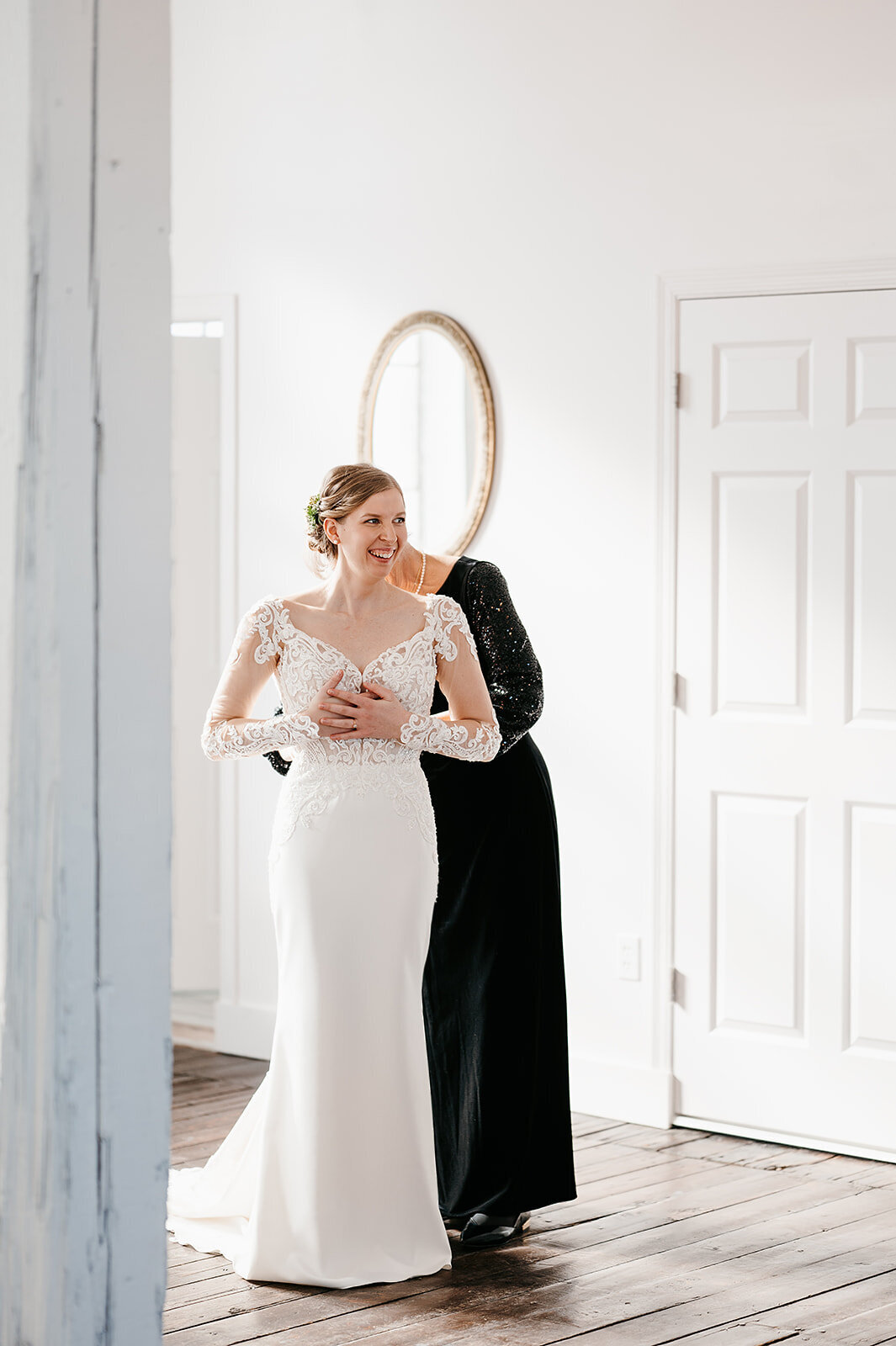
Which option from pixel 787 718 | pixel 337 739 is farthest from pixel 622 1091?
pixel 337 739

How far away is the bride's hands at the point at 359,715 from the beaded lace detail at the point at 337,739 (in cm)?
3

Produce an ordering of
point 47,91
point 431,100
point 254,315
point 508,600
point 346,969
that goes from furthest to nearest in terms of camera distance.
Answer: point 254,315, point 431,100, point 508,600, point 346,969, point 47,91

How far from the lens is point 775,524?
4.03 metres

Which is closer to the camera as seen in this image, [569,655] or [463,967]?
[463,967]

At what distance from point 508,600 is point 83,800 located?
2123mm

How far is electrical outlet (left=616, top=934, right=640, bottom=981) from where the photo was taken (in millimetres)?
4254

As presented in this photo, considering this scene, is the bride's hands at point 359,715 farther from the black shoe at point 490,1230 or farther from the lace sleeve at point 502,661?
the black shoe at point 490,1230

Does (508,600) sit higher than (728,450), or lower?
lower

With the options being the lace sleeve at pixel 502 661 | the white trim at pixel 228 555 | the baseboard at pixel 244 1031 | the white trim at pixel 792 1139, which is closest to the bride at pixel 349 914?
the lace sleeve at pixel 502 661

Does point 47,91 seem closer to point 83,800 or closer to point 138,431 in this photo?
point 138,431

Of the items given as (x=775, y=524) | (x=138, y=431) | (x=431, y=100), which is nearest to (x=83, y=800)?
(x=138, y=431)

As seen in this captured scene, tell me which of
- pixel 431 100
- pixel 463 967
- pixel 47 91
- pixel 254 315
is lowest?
pixel 463 967

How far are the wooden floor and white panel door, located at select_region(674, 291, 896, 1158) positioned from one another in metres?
0.28

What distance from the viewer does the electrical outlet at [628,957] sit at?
4.25 m
